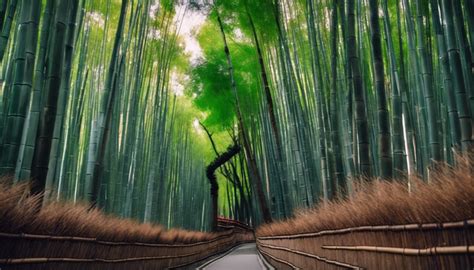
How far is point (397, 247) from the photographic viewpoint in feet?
6.13

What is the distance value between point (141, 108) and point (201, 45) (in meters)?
3.63

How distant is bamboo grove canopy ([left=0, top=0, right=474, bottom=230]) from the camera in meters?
2.95

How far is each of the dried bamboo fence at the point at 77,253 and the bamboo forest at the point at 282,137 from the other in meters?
0.01

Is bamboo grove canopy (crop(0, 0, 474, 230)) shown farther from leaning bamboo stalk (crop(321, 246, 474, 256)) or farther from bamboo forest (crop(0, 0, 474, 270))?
leaning bamboo stalk (crop(321, 246, 474, 256))

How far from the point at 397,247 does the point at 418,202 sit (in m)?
0.31

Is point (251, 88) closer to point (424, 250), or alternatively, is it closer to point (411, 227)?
point (411, 227)

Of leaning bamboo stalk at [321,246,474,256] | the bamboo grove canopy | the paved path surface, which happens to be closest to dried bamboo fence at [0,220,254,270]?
the bamboo grove canopy

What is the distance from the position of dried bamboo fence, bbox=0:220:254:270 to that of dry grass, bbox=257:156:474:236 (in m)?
1.71

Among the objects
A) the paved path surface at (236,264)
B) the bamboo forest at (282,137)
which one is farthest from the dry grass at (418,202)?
the paved path surface at (236,264)

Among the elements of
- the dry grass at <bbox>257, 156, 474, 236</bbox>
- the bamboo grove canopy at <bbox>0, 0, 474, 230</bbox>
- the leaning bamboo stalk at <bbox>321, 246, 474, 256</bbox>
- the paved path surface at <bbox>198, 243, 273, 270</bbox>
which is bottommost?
the paved path surface at <bbox>198, 243, 273, 270</bbox>

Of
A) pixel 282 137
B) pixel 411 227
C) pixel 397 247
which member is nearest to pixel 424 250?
pixel 411 227

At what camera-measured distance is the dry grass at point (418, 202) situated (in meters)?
1.39

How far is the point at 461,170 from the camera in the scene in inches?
57.7

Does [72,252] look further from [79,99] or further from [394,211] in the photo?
[79,99]
